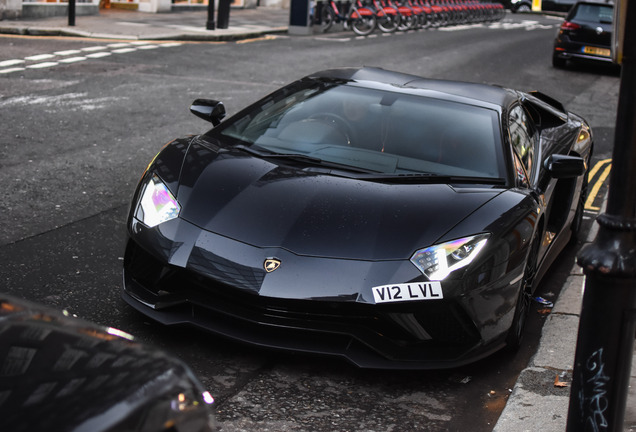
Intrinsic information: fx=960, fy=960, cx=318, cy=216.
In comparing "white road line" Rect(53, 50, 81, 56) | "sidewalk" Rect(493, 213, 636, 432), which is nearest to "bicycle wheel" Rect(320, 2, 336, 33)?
"white road line" Rect(53, 50, 81, 56)

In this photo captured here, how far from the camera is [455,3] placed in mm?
35375

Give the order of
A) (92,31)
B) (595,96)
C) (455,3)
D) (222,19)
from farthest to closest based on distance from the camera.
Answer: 1. (455,3)
2. (222,19)
3. (92,31)
4. (595,96)

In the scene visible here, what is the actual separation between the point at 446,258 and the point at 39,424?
277cm

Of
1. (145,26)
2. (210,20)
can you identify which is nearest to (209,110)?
→ (145,26)

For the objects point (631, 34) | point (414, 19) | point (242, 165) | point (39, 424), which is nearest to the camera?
point (39, 424)

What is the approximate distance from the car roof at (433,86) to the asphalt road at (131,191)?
137cm

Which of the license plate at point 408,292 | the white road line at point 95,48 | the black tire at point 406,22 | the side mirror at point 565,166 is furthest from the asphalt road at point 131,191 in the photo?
the black tire at point 406,22

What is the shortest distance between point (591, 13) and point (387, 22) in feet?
25.4

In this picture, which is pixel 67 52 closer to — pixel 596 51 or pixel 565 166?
pixel 596 51

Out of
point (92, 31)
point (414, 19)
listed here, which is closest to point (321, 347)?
point (92, 31)

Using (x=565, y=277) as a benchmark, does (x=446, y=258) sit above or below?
above

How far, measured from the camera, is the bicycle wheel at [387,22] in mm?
27933

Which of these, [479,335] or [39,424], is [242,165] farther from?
[39,424]

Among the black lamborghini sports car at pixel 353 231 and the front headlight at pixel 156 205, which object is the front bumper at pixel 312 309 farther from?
the front headlight at pixel 156 205
